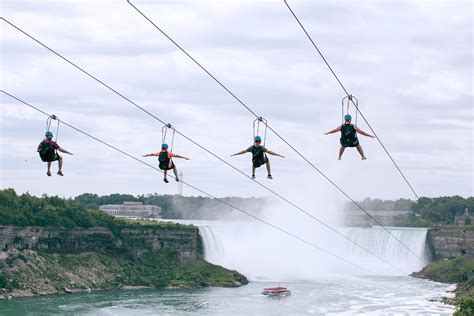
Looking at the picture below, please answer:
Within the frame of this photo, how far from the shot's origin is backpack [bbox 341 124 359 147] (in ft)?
104

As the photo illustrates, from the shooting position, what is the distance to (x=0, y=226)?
107 m

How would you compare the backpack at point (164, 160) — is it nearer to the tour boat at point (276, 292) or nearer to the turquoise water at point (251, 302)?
the turquoise water at point (251, 302)

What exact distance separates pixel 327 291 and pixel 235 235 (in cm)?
4858

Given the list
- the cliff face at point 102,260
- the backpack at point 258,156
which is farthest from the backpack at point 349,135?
the cliff face at point 102,260

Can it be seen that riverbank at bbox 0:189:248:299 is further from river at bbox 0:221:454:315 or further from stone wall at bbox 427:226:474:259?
stone wall at bbox 427:226:474:259

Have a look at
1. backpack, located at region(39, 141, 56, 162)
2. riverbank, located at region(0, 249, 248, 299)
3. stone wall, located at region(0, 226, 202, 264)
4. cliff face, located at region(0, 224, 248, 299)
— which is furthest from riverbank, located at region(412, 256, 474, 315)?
backpack, located at region(39, 141, 56, 162)

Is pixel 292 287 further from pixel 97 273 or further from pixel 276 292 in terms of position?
pixel 97 273

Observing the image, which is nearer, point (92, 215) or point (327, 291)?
point (327, 291)

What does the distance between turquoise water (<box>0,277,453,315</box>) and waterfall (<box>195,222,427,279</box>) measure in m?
19.4

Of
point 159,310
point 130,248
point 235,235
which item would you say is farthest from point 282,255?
point 159,310

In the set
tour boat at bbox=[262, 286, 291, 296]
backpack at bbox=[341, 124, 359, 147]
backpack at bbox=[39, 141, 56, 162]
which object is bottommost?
tour boat at bbox=[262, 286, 291, 296]

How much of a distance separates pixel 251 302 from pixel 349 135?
6504cm

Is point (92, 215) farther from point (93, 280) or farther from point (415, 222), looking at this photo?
point (415, 222)

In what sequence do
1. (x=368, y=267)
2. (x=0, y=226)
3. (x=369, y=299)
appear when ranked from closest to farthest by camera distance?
(x=369, y=299)
(x=0, y=226)
(x=368, y=267)
